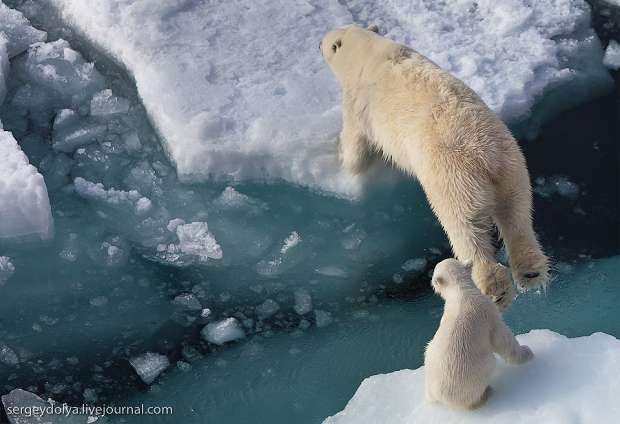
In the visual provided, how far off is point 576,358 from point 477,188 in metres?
0.83

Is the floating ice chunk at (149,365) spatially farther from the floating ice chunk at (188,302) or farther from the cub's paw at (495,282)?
the cub's paw at (495,282)

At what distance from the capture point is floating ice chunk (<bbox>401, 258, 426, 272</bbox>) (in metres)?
4.45

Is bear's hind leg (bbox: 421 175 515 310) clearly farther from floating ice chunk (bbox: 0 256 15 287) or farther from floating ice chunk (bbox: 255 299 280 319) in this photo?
floating ice chunk (bbox: 0 256 15 287)

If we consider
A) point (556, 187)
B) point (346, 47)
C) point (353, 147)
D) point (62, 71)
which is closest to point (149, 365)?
point (353, 147)

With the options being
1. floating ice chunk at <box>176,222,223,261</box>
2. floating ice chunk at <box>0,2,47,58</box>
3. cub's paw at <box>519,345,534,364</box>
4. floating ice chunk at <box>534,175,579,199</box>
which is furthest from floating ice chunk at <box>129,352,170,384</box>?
floating ice chunk at <box>0,2,47,58</box>

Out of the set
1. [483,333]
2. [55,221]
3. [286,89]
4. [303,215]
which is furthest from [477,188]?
[55,221]

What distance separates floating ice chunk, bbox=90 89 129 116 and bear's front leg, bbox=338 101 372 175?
1328 mm

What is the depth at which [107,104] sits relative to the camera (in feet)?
16.8

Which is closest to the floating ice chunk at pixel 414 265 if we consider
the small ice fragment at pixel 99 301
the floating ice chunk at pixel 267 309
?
the floating ice chunk at pixel 267 309

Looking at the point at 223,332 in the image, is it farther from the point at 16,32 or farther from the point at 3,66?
the point at 16,32

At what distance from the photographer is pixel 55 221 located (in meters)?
4.63

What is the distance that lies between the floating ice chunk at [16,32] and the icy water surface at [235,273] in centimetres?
37

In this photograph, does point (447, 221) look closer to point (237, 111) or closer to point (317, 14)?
point (237, 111)

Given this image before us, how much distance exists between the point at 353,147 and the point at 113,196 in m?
1.28
